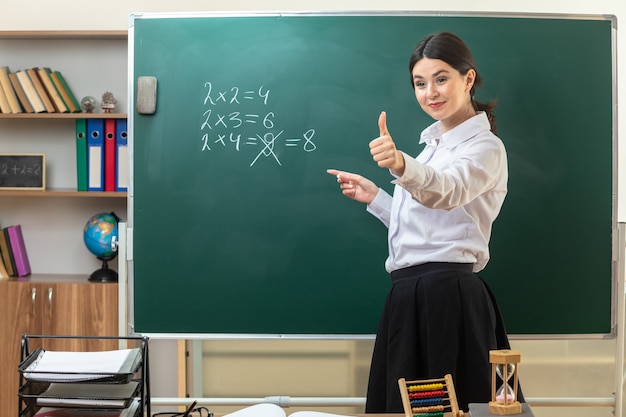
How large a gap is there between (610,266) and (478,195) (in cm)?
66

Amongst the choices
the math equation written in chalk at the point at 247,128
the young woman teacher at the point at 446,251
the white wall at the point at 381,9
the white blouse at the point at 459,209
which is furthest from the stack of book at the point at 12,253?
the white blouse at the point at 459,209

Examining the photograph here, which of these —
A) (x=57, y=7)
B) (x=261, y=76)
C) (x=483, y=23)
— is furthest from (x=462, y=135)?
(x=57, y=7)

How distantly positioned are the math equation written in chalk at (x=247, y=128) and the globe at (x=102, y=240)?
3.48 feet

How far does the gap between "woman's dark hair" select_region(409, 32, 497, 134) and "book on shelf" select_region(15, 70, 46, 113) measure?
73.0 inches

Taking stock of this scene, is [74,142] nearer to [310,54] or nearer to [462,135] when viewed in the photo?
[310,54]

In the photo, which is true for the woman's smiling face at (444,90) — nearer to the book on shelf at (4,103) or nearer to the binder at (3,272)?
the book on shelf at (4,103)

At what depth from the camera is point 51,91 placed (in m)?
3.68

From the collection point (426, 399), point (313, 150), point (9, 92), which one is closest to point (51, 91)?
point (9, 92)

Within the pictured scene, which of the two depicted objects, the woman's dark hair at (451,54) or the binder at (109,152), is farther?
the binder at (109,152)

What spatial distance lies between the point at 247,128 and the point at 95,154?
1140 mm

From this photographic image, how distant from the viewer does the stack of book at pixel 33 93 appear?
3670mm

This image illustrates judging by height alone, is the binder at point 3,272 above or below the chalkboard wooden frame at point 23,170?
below

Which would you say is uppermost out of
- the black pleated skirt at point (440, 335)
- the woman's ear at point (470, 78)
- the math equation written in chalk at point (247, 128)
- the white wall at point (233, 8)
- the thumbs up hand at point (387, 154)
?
the white wall at point (233, 8)

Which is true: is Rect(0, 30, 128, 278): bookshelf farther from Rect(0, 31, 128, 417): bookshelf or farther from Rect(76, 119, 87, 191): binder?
Rect(76, 119, 87, 191): binder
